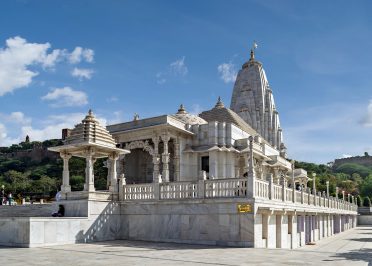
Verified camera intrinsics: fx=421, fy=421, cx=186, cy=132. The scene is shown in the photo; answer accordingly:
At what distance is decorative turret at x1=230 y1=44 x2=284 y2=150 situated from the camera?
217 feet

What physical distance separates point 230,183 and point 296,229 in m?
9.55

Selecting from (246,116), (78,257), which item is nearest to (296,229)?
(78,257)

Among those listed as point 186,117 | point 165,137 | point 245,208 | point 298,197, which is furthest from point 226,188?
point 186,117

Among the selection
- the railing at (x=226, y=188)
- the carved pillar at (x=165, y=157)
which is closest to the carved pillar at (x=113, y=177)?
the carved pillar at (x=165, y=157)

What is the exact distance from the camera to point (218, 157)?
2753cm

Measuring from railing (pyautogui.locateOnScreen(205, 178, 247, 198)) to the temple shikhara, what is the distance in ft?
0.14

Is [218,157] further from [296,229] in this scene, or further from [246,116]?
[246,116]

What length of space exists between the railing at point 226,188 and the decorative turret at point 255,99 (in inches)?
1837

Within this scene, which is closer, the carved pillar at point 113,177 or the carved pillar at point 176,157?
the carved pillar at point 113,177

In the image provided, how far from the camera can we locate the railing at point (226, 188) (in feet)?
55.9

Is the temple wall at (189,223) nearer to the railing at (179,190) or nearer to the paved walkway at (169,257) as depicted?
the railing at (179,190)

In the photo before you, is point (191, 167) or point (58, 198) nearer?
point (58, 198)

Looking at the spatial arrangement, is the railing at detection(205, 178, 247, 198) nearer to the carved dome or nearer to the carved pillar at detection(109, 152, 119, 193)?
the carved pillar at detection(109, 152, 119, 193)

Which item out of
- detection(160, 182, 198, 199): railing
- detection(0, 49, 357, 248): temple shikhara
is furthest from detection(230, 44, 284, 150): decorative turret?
detection(160, 182, 198, 199): railing
